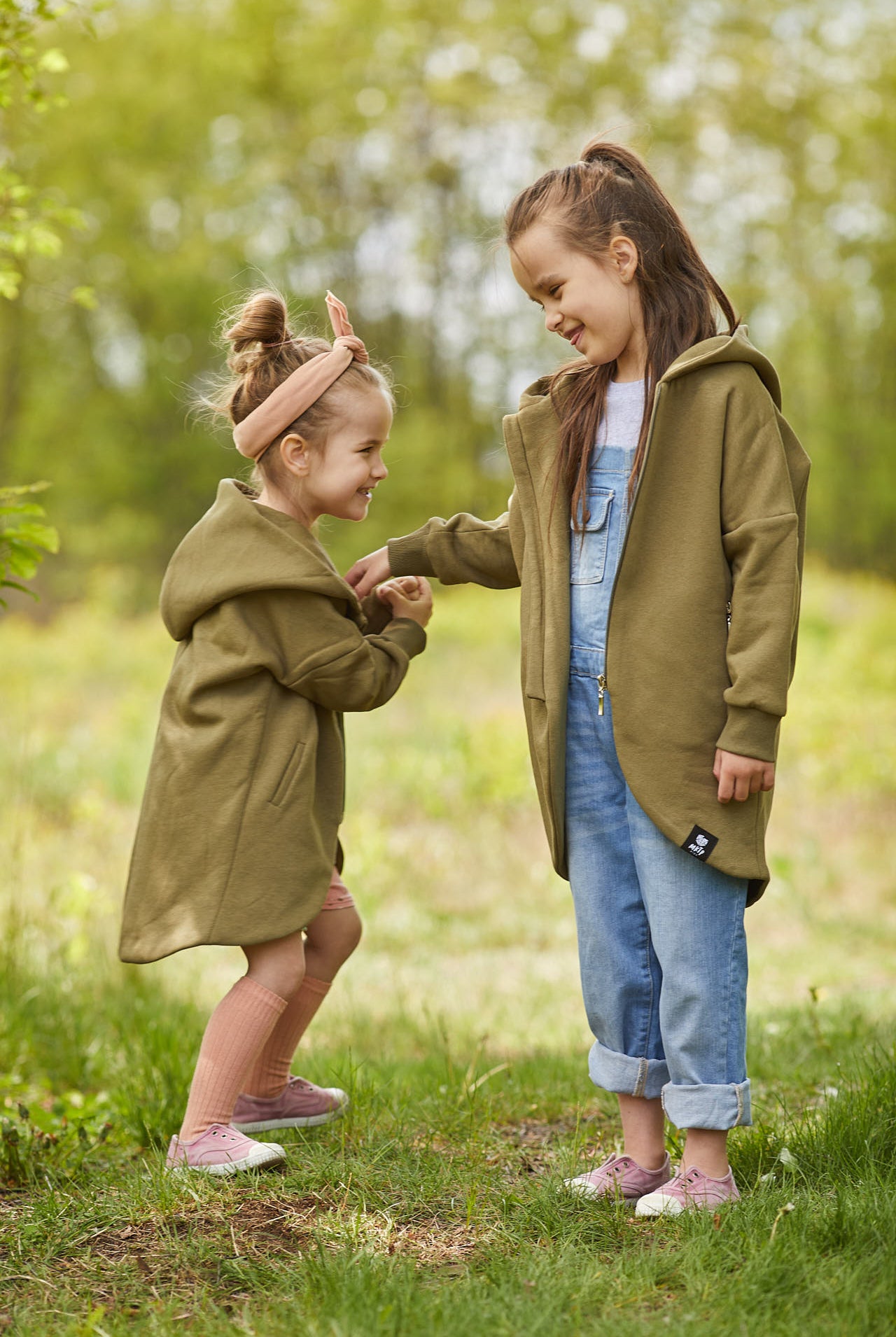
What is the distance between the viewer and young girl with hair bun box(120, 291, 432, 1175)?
252cm

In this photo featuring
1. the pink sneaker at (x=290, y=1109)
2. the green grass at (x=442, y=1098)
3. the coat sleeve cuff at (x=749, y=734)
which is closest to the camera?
the green grass at (x=442, y=1098)

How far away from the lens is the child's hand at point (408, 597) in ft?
9.41

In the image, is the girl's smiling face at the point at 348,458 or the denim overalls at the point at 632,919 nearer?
the denim overalls at the point at 632,919

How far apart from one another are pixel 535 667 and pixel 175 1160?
1.24 m

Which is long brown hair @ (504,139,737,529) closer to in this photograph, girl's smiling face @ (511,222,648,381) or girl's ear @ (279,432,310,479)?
girl's smiling face @ (511,222,648,381)

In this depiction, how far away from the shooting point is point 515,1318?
1800 millimetres

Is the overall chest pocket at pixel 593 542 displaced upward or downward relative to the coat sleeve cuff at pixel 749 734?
upward

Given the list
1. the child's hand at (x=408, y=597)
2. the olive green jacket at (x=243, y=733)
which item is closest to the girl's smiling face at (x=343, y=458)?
the olive green jacket at (x=243, y=733)

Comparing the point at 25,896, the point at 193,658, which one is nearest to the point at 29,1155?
the point at 193,658

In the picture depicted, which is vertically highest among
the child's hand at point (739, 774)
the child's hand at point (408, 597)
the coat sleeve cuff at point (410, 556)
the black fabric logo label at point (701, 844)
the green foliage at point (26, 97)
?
the green foliage at point (26, 97)

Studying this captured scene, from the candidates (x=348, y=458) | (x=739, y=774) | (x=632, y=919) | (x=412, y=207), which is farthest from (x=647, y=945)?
(x=412, y=207)

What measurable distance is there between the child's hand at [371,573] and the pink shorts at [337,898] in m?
0.66

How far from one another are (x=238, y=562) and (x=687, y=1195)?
150 centimetres

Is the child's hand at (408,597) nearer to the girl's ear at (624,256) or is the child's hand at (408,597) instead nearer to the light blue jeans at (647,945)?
the light blue jeans at (647,945)
